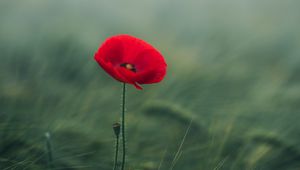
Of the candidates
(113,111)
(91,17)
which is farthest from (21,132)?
(91,17)

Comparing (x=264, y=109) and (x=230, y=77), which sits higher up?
(x=230, y=77)

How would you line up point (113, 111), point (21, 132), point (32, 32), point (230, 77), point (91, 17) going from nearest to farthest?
point (21, 132) < point (113, 111) < point (230, 77) < point (32, 32) < point (91, 17)

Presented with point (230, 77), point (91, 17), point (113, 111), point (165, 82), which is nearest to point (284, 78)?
point (230, 77)

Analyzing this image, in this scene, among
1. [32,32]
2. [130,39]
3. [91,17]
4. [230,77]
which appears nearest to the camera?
[130,39]

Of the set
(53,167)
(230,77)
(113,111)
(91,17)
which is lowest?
(53,167)

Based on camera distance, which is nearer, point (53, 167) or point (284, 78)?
point (53, 167)

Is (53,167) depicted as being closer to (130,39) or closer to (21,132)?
(21,132)

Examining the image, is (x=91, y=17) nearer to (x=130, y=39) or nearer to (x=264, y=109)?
(x=264, y=109)
